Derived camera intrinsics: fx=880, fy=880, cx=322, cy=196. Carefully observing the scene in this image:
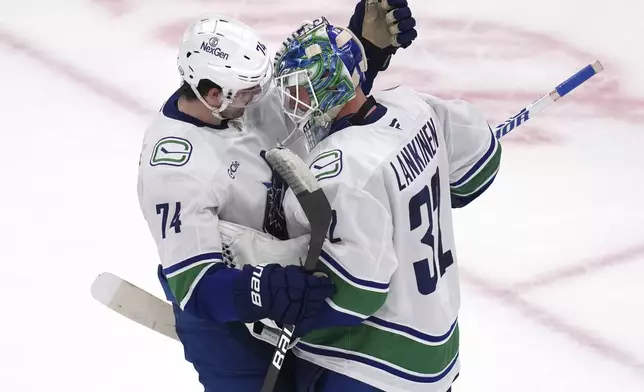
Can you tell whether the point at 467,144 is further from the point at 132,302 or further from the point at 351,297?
the point at 132,302

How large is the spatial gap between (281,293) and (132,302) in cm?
74

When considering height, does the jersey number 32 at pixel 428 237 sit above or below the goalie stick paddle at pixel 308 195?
below

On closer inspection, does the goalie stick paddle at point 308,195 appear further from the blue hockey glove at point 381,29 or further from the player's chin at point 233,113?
the blue hockey glove at point 381,29

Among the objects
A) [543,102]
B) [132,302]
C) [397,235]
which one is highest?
[397,235]

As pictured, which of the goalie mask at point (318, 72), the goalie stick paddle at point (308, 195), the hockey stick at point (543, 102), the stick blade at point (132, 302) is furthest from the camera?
the hockey stick at point (543, 102)

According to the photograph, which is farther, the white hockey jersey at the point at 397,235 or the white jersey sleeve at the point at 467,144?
the white jersey sleeve at the point at 467,144

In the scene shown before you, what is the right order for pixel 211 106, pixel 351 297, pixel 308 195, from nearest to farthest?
pixel 308 195
pixel 351 297
pixel 211 106

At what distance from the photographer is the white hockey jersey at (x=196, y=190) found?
6.16ft

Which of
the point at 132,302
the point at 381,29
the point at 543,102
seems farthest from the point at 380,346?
the point at 543,102

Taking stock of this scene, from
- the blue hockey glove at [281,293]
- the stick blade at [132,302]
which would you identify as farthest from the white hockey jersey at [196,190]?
the stick blade at [132,302]

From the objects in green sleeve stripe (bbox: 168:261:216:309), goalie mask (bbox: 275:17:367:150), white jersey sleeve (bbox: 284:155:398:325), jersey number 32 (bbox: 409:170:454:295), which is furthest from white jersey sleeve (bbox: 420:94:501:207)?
green sleeve stripe (bbox: 168:261:216:309)

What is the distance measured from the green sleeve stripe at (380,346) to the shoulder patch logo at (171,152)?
51cm

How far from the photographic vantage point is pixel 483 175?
228 centimetres

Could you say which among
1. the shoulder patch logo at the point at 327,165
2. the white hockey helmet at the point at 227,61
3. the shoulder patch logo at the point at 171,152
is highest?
the white hockey helmet at the point at 227,61
